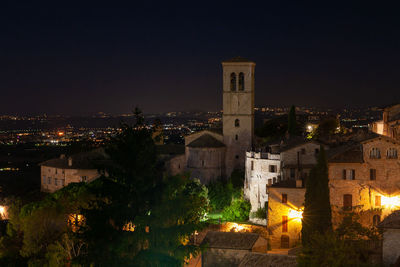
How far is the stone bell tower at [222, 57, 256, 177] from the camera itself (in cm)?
5316

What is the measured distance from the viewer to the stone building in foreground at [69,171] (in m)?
58.9

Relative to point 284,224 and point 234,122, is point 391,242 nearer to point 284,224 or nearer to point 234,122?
point 284,224

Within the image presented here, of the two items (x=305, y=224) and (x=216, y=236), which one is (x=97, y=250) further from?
(x=305, y=224)

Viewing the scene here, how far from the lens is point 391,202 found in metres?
37.0

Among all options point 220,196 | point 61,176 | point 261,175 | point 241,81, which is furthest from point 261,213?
point 61,176

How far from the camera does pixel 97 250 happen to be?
85.1 feet

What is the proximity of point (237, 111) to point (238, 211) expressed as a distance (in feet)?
44.3

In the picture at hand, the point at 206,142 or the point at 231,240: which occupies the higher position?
the point at 206,142

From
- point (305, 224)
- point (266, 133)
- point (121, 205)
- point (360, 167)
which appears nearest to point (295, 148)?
point (360, 167)

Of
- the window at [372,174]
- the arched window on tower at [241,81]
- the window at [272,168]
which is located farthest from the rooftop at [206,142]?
the window at [372,174]

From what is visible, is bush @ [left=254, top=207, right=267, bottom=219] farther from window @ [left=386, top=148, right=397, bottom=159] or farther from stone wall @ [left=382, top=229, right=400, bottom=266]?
stone wall @ [left=382, top=229, right=400, bottom=266]

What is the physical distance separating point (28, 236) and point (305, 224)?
67.7ft

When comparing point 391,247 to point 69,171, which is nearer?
point 391,247

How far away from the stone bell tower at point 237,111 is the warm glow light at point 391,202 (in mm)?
18314
